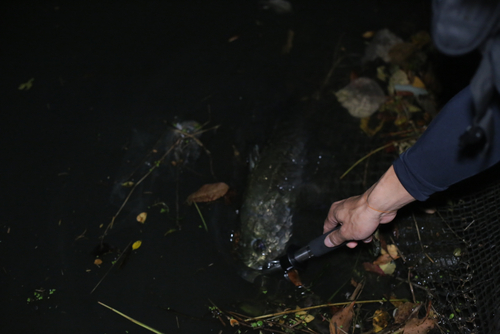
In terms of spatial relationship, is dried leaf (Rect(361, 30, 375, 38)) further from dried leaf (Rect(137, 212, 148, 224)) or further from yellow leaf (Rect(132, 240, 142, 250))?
yellow leaf (Rect(132, 240, 142, 250))

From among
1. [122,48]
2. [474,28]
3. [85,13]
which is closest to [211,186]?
[122,48]

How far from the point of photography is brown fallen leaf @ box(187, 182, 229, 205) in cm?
236

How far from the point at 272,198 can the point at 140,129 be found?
1007mm

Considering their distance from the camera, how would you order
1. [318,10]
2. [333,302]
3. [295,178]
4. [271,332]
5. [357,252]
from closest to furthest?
[271,332] < [333,302] < [357,252] < [295,178] < [318,10]

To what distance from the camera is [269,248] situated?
2281 mm

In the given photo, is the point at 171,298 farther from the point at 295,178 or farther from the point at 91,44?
the point at 91,44

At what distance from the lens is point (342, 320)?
1995 mm

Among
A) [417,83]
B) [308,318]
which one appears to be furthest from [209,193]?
[417,83]

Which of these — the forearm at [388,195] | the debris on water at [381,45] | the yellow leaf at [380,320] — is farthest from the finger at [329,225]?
the debris on water at [381,45]

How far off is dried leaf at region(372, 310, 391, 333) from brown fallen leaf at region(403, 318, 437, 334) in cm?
12

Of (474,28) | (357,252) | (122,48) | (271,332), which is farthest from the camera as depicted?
(122,48)

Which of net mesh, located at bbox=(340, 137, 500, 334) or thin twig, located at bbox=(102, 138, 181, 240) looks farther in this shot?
thin twig, located at bbox=(102, 138, 181, 240)

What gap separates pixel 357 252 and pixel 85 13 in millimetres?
2803

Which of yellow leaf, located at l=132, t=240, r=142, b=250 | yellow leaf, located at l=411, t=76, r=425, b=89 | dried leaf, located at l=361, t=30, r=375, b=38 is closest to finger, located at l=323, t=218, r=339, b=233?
yellow leaf, located at l=132, t=240, r=142, b=250
